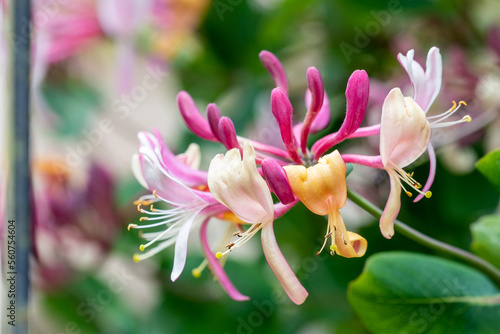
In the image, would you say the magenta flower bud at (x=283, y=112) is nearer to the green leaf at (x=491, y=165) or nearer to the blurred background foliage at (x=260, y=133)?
the green leaf at (x=491, y=165)

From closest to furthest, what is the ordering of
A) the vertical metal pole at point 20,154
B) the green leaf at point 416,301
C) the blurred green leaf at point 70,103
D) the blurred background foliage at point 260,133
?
1. the vertical metal pole at point 20,154
2. the green leaf at point 416,301
3. the blurred background foliage at point 260,133
4. the blurred green leaf at point 70,103

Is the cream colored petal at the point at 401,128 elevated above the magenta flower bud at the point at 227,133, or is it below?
below

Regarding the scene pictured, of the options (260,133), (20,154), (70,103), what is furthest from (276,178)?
(70,103)

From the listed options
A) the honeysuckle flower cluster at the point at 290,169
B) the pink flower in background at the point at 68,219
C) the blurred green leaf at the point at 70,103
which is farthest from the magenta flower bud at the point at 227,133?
the blurred green leaf at the point at 70,103

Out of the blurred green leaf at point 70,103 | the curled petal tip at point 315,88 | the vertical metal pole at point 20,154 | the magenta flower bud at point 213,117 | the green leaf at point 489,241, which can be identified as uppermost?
the blurred green leaf at point 70,103

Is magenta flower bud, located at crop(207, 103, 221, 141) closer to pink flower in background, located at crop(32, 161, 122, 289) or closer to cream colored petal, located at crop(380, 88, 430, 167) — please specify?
cream colored petal, located at crop(380, 88, 430, 167)

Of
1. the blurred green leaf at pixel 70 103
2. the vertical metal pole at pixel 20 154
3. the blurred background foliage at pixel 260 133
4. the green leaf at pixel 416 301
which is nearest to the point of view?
the vertical metal pole at pixel 20 154

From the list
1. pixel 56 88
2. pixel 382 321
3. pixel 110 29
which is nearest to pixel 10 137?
pixel 382 321

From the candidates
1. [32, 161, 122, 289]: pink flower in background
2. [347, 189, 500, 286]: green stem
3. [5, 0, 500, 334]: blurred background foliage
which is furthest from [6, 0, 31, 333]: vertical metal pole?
[32, 161, 122, 289]: pink flower in background

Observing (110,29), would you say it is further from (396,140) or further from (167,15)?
(396,140)
